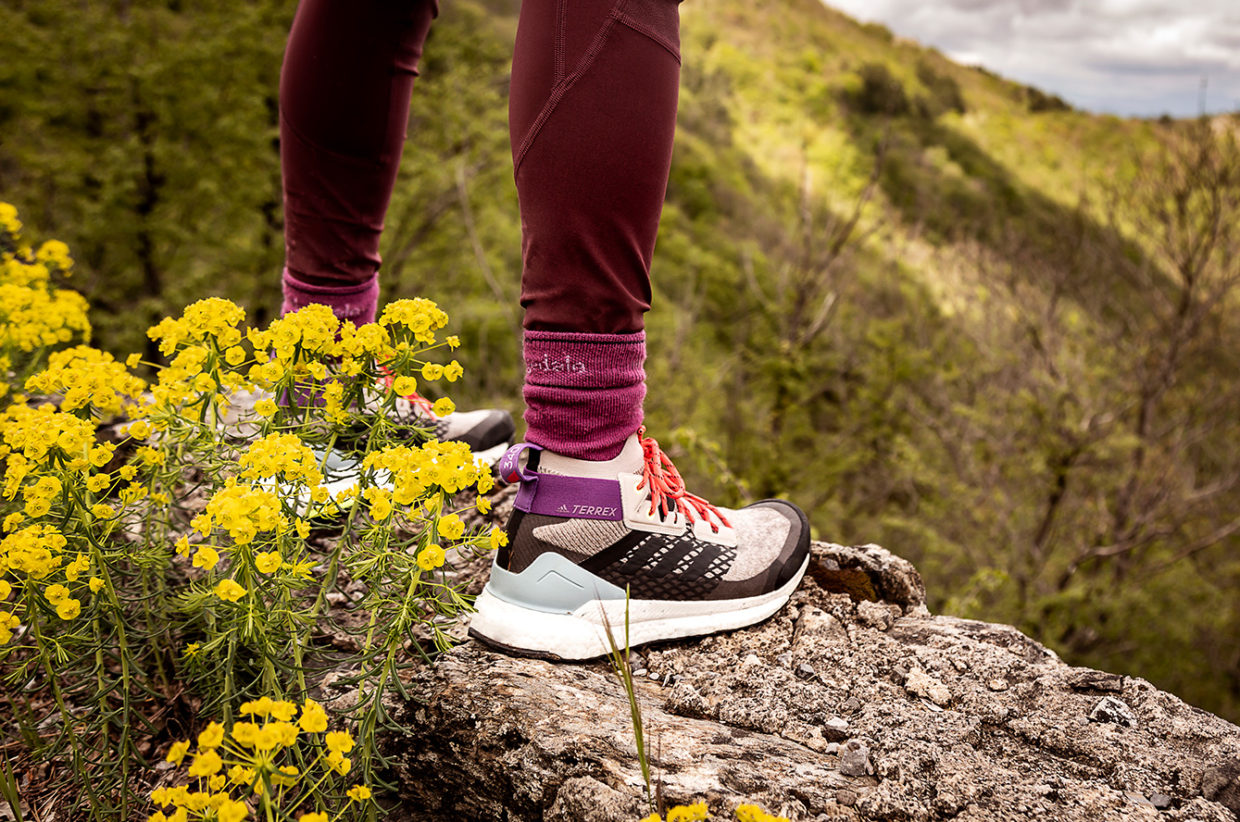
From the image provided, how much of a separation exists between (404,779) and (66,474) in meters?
0.68

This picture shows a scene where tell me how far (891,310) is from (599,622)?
12.1m

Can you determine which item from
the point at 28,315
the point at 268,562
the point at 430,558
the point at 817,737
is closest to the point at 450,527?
the point at 430,558

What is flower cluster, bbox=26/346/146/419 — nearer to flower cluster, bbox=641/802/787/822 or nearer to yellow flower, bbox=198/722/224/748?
yellow flower, bbox=198/722/224/748

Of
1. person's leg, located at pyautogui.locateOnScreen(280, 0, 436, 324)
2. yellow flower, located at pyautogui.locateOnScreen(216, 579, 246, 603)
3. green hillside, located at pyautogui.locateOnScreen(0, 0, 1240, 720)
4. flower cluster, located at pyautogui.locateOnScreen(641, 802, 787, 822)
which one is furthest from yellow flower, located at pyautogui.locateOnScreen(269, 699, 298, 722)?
green hillside, located at pyautogui.locateOnScreen(0, 0, 1240, 720)

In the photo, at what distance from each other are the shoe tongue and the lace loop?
0.11ft

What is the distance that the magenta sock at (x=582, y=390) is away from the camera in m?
1.26

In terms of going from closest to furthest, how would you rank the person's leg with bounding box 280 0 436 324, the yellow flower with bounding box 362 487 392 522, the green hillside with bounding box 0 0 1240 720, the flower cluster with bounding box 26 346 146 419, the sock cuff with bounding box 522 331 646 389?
the yellow flower with bounding box 362 487 392 522, the flower cluster with bounding box 26 346 146 419, the sock cuff with bounding box 522 331 646 389, the person's leg with bounding box 280 0 436 324, the green hillside with bounding box 0 0 1240 720

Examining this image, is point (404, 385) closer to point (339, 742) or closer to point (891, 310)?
point (339, 742)

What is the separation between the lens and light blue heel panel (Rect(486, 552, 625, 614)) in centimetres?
132

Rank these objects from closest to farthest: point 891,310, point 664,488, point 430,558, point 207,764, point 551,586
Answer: point 207,764 → point 430,558 → point 551,586 → point 664,488 → point 891,310

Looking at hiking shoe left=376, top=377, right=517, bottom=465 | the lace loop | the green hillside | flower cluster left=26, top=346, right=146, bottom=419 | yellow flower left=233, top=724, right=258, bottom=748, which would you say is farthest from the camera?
the green hillside

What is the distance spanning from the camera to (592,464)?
1.34 m

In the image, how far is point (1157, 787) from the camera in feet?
3.55

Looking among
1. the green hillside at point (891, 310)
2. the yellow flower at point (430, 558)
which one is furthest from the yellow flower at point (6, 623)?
the green hillside at point (891, 310)
